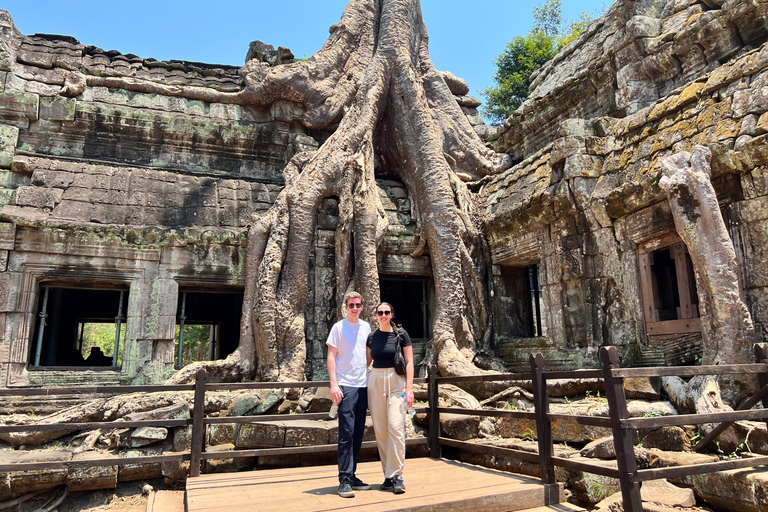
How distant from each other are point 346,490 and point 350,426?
0.37 metres

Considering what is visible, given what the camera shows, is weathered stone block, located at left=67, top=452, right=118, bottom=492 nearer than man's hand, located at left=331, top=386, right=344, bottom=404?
No

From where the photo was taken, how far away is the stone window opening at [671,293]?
5.53m

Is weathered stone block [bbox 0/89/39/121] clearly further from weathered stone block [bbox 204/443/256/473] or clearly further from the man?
the man

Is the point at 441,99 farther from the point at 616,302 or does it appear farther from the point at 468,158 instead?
the point at 616,302

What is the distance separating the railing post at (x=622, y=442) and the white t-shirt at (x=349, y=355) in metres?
1.47

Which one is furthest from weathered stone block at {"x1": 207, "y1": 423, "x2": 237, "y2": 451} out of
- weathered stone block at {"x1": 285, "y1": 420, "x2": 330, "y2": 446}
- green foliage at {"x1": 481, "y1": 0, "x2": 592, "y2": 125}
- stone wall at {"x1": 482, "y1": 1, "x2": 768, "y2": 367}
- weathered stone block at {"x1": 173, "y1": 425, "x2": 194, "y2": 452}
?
green foliage at {"x1": 481, "y1": 0, "x2": 592, "y2": 125}

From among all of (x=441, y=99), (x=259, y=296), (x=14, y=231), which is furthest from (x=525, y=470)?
(x=441, y=99)

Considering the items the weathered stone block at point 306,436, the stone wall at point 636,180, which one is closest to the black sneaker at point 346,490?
the weathered stone block at point 306,436

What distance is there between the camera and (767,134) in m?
4.49

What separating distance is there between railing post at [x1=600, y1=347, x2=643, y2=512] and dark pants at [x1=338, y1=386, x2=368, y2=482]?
1505mm

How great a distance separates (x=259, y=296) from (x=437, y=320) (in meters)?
2.32

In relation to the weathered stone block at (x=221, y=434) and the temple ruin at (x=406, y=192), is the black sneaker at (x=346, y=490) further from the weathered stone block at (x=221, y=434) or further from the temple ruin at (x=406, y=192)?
the temple ruin at (x=406, y=192)

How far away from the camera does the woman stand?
3.40 metres

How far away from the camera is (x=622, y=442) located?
275 cm
